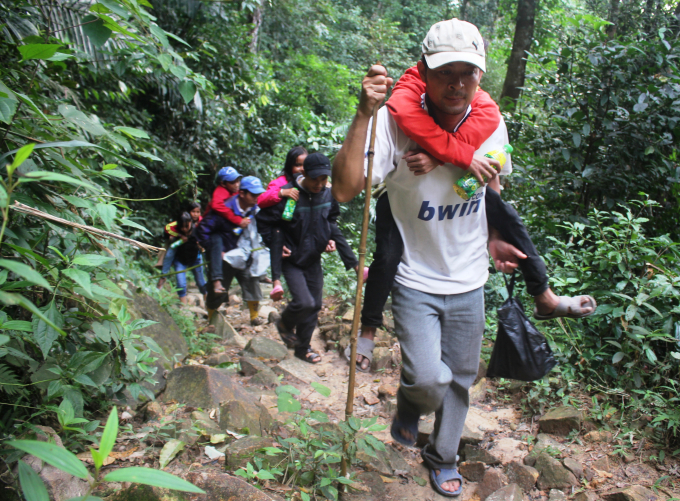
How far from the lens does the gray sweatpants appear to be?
94.8 inches

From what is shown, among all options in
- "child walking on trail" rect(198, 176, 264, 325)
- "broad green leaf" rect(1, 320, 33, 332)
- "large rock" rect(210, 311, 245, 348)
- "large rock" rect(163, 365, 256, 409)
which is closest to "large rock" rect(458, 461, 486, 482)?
"large rock" rect(163, 365, 256, 409)

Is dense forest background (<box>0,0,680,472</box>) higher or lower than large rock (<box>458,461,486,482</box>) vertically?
higher

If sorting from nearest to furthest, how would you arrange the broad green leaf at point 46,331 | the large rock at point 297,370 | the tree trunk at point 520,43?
the broad green leaf at point 46,331 → the large rock at point 297,370 → the tree trunk at point 520,43

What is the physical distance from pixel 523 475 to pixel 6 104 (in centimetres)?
303

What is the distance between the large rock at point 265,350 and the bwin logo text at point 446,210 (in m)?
2.90

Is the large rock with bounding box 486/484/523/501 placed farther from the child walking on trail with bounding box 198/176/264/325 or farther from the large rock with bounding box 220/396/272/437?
the child walking on trail with bounding box 198/176/264/325

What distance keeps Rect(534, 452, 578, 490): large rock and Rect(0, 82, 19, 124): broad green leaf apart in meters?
3.08

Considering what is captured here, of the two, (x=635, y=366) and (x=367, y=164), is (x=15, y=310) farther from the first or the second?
(x=635, y=366)

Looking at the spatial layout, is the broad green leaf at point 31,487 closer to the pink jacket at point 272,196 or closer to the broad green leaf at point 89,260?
the broad green leaf at point 89,260

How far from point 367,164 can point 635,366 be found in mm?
2517

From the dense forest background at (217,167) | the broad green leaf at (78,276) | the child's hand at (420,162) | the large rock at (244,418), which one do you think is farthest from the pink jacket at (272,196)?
the broad green leaf at (78,276)

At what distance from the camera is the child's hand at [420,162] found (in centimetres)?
219

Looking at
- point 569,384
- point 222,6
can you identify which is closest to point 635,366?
point 569,384

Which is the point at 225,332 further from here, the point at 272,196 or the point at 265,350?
the point at 272,196
